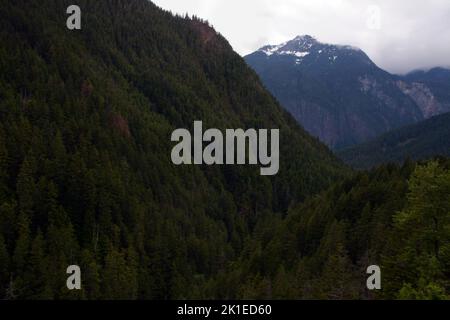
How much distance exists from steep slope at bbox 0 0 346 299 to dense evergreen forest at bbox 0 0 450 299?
16.2 inches

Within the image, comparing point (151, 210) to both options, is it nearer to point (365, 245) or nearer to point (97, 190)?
point (97, 190)

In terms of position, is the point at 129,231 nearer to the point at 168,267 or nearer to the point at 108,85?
the point at 168,267

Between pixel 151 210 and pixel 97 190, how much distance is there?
17.7 metres

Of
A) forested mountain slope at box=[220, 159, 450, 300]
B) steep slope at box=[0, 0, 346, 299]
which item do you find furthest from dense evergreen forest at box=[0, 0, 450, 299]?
steep slope at box=[0, 0, 346, 299]

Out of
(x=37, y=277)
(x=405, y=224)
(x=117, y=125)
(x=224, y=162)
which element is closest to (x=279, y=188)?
(x=224, y=162)

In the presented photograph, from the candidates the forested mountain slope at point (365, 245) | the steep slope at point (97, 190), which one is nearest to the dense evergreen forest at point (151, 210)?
the forested mountain slope at point (365, 245)

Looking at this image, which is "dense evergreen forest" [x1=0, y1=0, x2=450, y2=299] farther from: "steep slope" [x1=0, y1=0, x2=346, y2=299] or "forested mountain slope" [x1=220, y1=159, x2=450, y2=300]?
"steep slope" [x1=0, y1=0, x2=346, y2=299]

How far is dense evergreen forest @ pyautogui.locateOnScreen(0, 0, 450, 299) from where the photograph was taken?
44.0 metres

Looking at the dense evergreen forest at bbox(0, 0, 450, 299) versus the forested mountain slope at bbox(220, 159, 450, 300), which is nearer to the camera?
the forested mountain slope at bbox(220, 159, 450, 300)

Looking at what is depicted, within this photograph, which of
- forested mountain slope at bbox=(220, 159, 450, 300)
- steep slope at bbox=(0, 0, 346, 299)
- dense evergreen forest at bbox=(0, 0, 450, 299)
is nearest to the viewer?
forested mountain slope at bbox=(220, 159, 450, 300)

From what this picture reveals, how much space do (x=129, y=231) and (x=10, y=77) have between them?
213 feet

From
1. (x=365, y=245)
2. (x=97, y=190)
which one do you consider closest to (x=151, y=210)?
(x=97, y=190)

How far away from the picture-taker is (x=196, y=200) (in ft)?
507

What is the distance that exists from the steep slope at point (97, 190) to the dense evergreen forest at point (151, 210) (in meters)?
0.41
